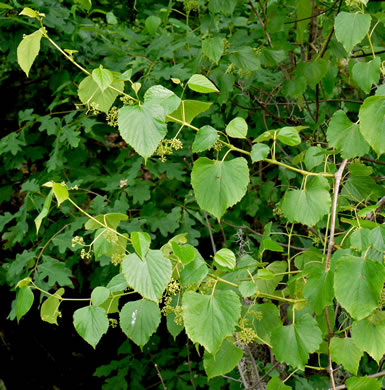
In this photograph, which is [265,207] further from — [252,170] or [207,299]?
[207,299]

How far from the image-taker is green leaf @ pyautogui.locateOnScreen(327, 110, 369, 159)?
1.37 metres

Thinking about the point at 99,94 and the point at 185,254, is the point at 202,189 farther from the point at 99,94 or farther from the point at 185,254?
the point at 99,94

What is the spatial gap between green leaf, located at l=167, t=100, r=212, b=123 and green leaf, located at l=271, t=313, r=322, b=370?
22.2 inches

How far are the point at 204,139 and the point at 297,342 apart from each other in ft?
1.79

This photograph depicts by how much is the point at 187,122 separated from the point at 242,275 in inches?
18.6

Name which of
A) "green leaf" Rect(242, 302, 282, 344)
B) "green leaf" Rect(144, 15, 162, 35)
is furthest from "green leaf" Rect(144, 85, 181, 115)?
"green leaf" Rect(144, 15, 162, 35)

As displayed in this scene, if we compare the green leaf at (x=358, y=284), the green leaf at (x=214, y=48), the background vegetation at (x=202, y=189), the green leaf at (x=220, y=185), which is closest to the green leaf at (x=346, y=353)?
the background vegetation at (x=202, y=189)

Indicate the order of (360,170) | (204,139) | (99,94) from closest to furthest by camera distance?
(204,139) → (99,94) → (360,170)

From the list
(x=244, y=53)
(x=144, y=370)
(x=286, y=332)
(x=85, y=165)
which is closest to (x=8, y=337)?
(x=144, y=370)

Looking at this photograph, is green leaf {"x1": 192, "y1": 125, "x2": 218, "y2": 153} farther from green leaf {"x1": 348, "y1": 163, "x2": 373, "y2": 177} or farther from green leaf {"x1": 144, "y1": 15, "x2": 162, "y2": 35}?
green leaf {"x1": 144, "y1": 15, "x2": 162, "y2": 35}

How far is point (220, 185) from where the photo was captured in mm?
1150

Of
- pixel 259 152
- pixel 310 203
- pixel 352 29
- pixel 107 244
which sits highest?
pixel 352 29

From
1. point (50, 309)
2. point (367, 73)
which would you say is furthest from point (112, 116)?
point (367, 73)

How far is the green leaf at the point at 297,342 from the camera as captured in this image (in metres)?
1.26
